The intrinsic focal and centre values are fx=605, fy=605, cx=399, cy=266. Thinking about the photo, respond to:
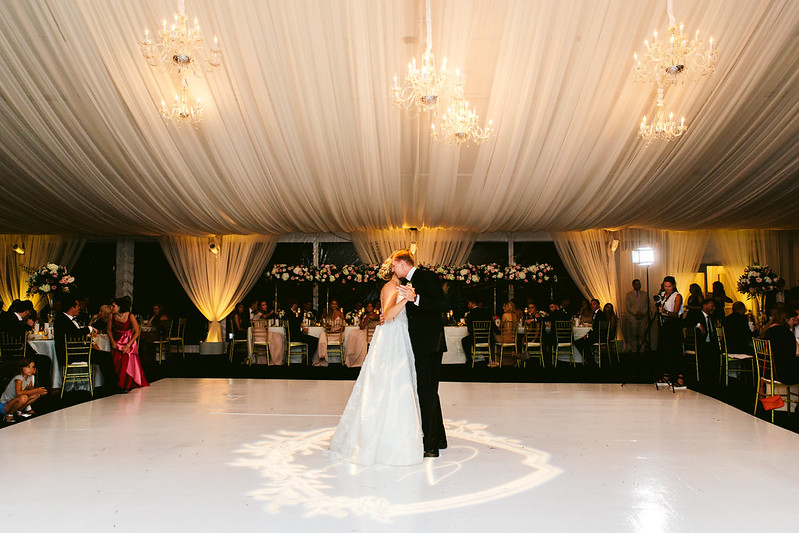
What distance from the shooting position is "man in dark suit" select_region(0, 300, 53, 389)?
6.92 meters

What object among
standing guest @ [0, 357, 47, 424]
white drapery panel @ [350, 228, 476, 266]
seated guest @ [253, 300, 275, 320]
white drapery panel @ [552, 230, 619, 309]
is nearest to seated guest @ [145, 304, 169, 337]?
seated guest @ [253, 300, 275, 320]

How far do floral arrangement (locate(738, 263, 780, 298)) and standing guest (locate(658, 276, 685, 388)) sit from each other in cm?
434

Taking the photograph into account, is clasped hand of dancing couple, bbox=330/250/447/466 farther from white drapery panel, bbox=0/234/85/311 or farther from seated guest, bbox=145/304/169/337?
white drapery panel, bbox=0/234/85/311

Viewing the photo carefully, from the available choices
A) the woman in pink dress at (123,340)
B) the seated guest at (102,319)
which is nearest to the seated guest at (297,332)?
the seated guest at (102,319)

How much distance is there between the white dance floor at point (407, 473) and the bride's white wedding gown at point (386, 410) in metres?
0.14

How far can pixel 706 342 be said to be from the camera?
8.10 meters

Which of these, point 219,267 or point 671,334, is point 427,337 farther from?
point 219,267

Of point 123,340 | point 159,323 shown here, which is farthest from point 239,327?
point 123,340

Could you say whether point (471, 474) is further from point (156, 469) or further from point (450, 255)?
point (450, 255)

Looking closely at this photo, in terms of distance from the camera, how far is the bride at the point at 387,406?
418cm

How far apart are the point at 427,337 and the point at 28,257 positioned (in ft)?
40.4

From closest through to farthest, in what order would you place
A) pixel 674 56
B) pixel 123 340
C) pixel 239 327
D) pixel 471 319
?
pixel 674 56 < pixel 123 340 < pixel 471 319 < pixel 239 327

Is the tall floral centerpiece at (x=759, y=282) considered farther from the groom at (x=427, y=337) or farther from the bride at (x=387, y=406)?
the bride at (x=387, y=406)

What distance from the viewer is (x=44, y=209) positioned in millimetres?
10094
